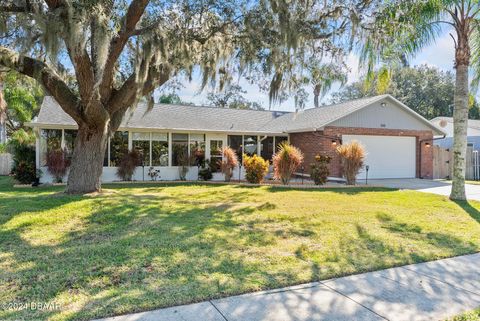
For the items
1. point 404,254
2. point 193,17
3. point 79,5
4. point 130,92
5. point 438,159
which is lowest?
point 404,254

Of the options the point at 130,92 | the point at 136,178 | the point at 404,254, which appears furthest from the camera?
the point at 136,178

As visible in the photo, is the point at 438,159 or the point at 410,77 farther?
the point at 410,77

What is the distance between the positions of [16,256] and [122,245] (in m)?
1.36

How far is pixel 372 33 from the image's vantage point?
9094 millimetres

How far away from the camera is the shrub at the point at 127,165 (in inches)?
567

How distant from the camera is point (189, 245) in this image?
203 inches

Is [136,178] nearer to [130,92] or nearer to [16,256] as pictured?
[130,92]

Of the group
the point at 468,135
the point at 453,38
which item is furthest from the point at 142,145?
the point at 468,135

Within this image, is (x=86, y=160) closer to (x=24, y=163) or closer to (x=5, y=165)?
(x=24, y=163)

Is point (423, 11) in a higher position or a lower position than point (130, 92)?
higher

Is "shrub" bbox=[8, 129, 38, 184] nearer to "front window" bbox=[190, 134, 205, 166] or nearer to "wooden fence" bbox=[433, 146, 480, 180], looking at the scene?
"front window" bbox=[190, 134, 205, 166]

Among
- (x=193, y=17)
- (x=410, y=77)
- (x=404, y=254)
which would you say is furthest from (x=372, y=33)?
(x=410, y=77)

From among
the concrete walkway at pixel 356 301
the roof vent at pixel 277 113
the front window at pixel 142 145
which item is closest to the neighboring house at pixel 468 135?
the roof vent at pixel 277 113

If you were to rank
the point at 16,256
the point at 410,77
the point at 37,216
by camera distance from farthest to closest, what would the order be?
the point at 410,77 < the point at 37,216 < the point at 16,256
